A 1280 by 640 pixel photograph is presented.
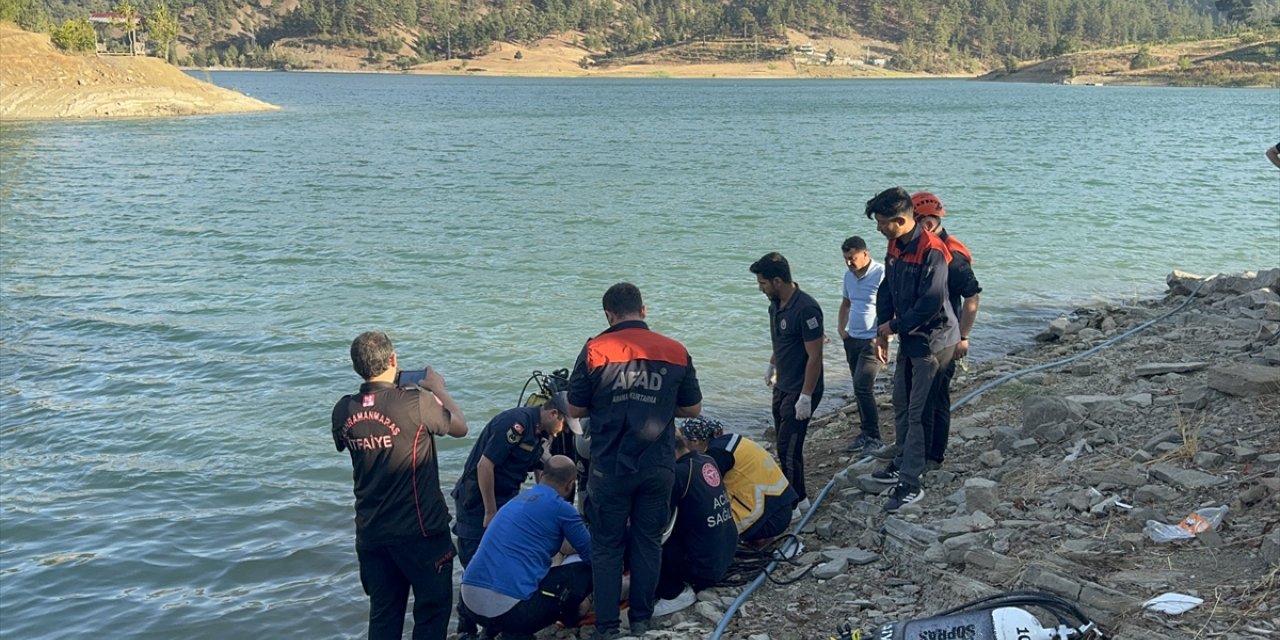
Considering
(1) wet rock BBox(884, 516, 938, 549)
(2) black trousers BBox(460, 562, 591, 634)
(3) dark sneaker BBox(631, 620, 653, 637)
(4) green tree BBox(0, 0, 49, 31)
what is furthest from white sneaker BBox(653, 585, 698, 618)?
(4) green tree BBox(0, 0, 49, 31)

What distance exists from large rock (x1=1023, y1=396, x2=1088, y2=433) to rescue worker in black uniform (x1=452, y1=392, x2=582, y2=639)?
373cm

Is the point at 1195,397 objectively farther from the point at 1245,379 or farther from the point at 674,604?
the point at 674,604

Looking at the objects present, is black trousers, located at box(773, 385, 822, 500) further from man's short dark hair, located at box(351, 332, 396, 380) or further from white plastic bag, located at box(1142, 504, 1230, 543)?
man's short dark hair, located at box(351, 332, 396, 380)

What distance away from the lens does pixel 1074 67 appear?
13725cm

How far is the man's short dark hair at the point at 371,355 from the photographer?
5.45 metres

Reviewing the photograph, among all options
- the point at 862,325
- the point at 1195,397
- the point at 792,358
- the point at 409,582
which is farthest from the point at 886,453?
the point at 409,582

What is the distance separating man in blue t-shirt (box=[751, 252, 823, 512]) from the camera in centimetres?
733

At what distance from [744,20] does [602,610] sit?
192882mm

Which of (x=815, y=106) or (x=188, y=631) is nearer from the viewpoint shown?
(x=188, y=631)

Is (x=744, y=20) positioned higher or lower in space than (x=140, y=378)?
higher

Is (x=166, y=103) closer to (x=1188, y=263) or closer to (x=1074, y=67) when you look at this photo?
(x=1188, y=263)

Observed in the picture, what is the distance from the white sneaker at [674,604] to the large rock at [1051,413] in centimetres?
329

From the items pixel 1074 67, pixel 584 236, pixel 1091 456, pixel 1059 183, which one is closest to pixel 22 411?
pixel 1091 456

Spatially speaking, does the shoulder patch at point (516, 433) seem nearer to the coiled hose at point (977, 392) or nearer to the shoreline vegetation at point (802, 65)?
the coiled hose at point (977, 392)
